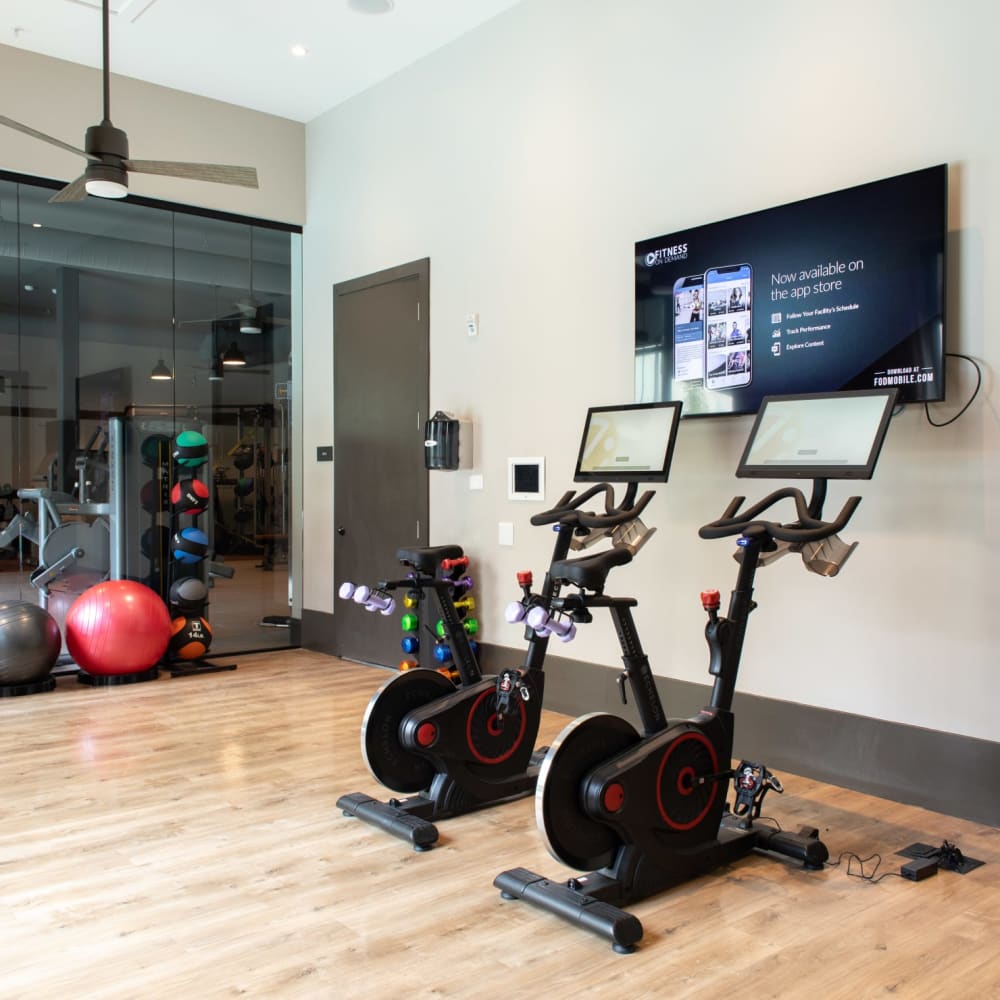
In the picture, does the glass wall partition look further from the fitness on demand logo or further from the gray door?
the fitness on demand logo

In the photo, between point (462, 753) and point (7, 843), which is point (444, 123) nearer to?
point (462, 753)

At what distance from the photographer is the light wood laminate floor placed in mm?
2418

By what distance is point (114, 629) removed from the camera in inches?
229

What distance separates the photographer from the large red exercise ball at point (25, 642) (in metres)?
A: 5.49

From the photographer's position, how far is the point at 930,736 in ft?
11.8

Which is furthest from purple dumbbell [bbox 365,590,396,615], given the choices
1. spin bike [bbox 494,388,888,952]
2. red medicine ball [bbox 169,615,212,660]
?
red medicine ball [bbox 169,615,212,660]

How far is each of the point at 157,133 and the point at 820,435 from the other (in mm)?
5220

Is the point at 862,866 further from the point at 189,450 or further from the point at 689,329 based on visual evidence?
the point at 189,450

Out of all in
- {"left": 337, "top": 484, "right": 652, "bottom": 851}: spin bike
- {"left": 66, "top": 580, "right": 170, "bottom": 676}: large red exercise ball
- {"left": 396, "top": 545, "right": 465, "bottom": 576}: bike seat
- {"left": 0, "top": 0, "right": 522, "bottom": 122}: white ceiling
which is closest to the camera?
{"left": 337, "top": 484, "right": 652, "bottom": 851}: spin bike

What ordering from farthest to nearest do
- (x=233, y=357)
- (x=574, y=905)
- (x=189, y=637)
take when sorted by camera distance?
(x=233, y=357), (x=189, y=637), (x=574, y=905)

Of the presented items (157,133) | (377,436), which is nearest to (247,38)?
(157,133)

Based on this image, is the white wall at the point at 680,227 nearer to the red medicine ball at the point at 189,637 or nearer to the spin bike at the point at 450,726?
the spin bike at the point at 450,726

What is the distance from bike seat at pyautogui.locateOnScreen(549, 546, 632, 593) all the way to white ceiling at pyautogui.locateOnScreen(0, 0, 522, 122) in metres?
3.79

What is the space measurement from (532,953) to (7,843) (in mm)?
1993
